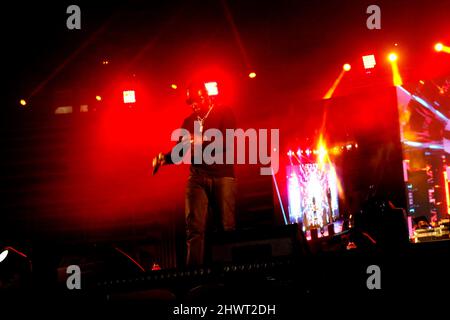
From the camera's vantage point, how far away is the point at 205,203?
17.0 feet

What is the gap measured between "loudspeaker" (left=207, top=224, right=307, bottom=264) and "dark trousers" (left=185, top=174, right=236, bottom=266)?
1.39 m

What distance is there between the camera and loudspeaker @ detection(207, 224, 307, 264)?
3297 mm

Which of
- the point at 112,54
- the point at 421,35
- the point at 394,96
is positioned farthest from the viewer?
the point at 394,96

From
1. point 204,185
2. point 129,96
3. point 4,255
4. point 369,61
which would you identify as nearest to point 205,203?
point 204,185

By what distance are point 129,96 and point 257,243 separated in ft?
17.7

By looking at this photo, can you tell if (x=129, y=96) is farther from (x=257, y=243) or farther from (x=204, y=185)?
(x=257, y=243)

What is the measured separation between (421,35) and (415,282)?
5120mm

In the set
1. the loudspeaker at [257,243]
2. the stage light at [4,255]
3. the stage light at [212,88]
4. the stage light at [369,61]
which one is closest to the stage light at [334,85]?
the stage light at [369,61]

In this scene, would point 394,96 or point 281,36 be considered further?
point 394,96

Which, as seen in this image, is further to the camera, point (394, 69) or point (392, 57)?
point (394, 69)

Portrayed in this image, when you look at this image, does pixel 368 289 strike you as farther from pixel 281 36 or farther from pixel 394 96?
pixel 394 96

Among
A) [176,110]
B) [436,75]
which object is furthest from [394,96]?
[176,110]

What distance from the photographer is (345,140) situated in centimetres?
1075

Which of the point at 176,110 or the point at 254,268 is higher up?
the point at 176,110
